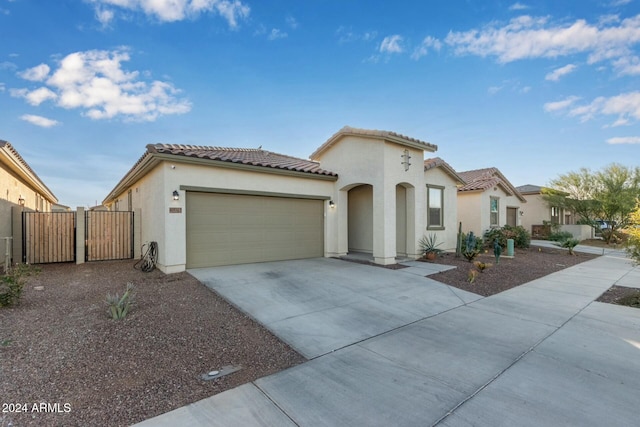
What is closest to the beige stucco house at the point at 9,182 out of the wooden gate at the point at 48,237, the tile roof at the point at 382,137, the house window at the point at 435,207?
the wooden gate at the point at 48,237

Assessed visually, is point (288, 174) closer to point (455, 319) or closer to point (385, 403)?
point (455, 319)

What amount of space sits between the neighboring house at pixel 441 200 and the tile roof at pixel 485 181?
10.3ft

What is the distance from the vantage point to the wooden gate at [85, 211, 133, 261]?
1021 cm

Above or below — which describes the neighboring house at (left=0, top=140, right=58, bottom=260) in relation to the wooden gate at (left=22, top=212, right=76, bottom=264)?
above

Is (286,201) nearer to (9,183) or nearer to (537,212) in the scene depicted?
(9,183)

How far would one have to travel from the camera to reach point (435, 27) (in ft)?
32.5

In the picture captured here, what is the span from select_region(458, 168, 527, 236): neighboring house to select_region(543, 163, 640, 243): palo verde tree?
6.24 m

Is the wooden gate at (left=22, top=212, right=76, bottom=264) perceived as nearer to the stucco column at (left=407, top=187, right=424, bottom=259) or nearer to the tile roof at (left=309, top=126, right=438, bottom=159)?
the tile roof at (left=309, top=126, right=438, bottom=159)

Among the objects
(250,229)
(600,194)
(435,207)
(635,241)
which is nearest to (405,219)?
(435,207)

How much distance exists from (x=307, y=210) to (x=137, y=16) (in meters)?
7.81

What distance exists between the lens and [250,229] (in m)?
9.76

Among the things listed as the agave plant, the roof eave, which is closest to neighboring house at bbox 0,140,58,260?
the roof eave

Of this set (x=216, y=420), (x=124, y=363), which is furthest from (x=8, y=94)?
(x=216, y=420)

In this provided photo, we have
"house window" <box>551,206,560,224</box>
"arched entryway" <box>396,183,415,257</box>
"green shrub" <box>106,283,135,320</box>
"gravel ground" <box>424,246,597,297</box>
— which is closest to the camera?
"green shrub" <box>106,283,135,320</box>
